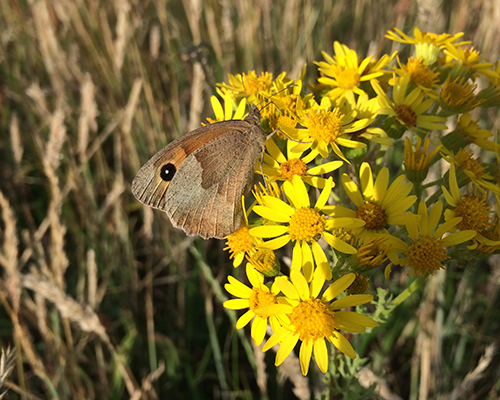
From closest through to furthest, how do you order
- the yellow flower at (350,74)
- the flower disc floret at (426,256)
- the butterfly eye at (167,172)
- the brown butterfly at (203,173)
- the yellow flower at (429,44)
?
the flower disc floret at (426,256) < the brown butterfly at (203,173) < the yellow flower at (350,74) < the butterfly eye at (167,172) < the yellow flower at (429,44)

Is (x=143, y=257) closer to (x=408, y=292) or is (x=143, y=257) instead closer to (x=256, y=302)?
(x=256, y=302)

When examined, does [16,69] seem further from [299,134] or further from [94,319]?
[299,134]

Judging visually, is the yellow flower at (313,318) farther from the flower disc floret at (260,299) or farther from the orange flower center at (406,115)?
the orange flower center at (406,115)

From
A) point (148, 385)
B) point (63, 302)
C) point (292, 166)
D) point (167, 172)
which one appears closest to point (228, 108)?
point (167, 172)

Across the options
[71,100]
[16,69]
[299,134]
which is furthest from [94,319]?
[16,69]

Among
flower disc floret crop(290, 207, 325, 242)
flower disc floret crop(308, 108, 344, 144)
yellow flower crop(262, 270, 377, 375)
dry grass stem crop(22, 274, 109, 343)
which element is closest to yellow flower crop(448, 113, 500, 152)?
flower disc floret crop(308, 108, 344, 144)

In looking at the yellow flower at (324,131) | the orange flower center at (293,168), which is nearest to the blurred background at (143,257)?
the orange flower center at (293,168)
